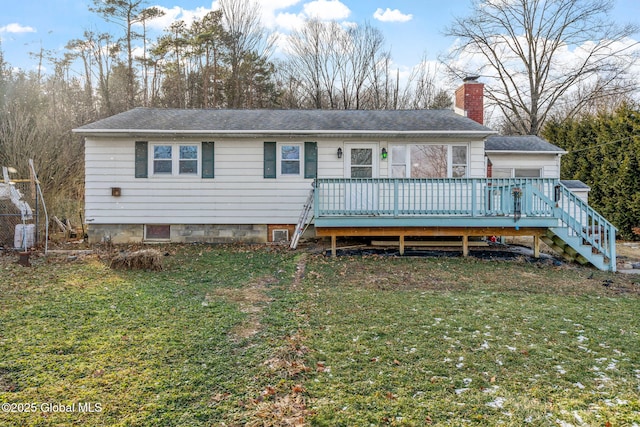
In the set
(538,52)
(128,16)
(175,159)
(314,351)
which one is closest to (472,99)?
(175,159)

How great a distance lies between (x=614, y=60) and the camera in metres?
19.8

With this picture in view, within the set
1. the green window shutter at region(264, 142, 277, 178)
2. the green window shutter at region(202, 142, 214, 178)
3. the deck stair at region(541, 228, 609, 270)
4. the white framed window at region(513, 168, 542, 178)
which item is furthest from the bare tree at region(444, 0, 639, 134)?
the green window shutter at region(202, 142, 214, 178)

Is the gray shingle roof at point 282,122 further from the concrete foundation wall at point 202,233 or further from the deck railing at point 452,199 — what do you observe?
the concrete foundation wall at point 202,233

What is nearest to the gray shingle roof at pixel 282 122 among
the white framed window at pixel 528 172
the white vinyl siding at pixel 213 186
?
the white vinyl siding at pixel 213 186

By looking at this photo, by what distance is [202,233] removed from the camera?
1051cm

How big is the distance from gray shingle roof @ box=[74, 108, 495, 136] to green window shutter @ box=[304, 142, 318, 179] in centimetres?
49

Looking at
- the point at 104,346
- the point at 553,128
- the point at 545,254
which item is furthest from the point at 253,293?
the point at 553,128

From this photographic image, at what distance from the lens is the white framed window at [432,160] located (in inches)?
404

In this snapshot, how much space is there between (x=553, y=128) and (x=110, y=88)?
21.8 m

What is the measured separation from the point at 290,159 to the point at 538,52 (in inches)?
730

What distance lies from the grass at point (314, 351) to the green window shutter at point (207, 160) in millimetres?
4113

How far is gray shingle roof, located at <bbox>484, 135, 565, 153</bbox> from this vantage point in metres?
12.1

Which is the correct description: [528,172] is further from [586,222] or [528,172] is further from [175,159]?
[175,159]

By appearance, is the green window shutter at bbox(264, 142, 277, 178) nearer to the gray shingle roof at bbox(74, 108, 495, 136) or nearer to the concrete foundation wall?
the gray shingle roof at bbox(74, 108, 495, 136)
